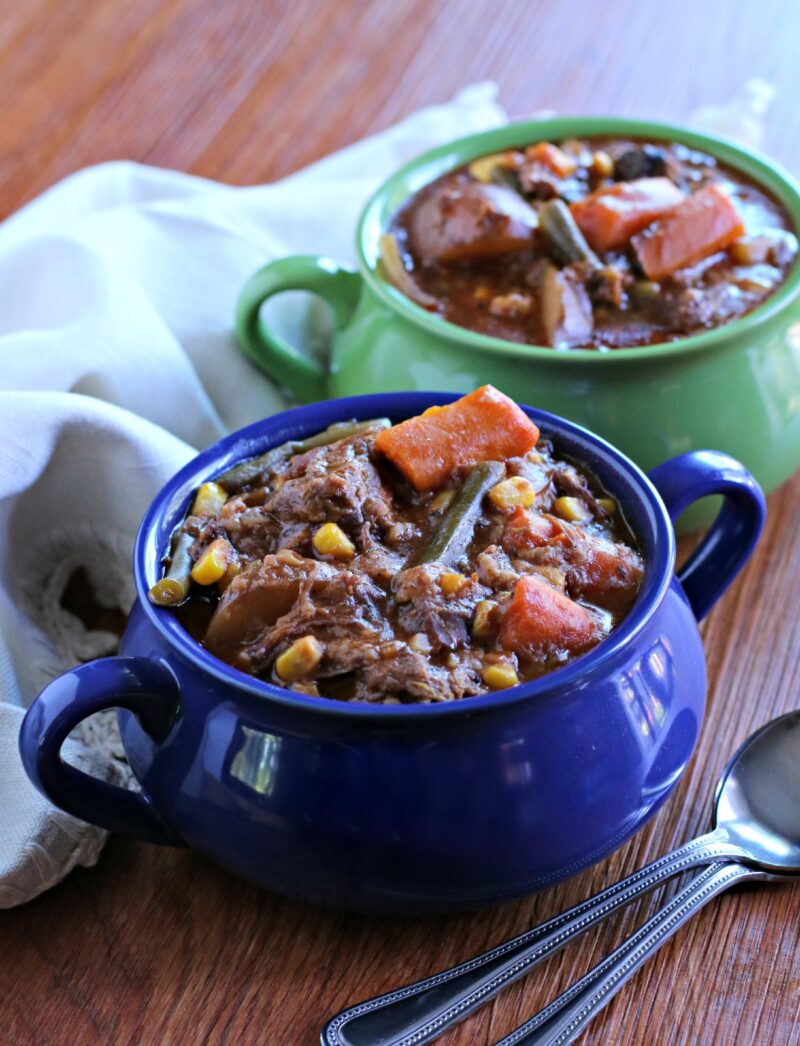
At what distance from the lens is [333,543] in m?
1.45

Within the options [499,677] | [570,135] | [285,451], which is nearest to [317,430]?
[285,451]

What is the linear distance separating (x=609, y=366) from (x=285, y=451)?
1.64ft

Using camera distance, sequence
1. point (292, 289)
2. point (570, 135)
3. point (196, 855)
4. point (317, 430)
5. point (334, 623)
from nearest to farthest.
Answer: point (334, 623) → point (196, 855) → point (317, 430) → point (292, 289) → point (570, 135)

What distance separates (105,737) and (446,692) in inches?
24.8

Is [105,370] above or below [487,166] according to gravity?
below

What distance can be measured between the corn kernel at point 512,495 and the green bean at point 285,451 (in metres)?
0.20

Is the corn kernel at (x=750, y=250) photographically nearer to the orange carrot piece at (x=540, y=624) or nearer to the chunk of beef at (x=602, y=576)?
the chunk of beef at (x=602, y=576)

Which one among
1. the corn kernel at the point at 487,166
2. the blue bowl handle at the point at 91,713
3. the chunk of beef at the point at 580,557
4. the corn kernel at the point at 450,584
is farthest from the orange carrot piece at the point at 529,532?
the corn kernel at the point at 487,166

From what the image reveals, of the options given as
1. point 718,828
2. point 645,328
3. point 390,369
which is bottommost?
point 718,828

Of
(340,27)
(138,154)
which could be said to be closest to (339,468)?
(138,154)

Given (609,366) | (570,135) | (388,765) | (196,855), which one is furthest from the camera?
(570,135)

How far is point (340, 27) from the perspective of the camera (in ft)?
10.6

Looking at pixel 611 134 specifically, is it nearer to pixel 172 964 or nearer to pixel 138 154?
pixel 138 154

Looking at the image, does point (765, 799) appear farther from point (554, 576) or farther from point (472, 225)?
point (472, 225)
